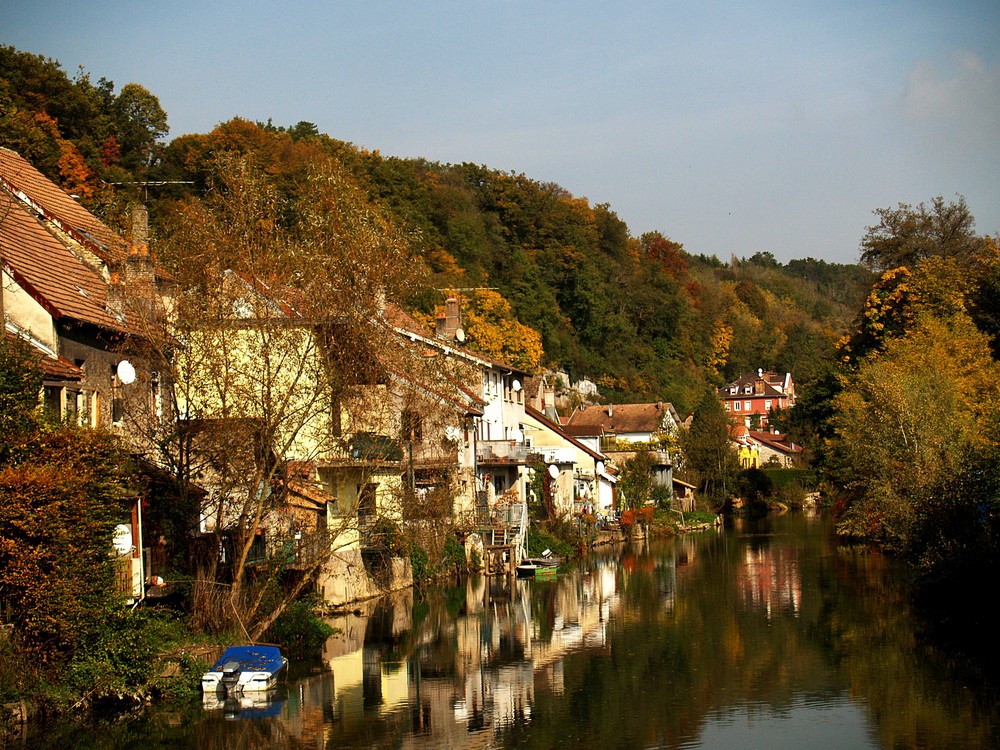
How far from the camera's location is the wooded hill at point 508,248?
2101 inches

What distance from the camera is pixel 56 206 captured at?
94.6ft

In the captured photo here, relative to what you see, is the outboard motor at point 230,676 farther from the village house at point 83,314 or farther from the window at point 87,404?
the window at point 87,404

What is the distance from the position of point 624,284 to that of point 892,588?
83.0 m

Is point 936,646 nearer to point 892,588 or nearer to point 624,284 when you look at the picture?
point 892,588

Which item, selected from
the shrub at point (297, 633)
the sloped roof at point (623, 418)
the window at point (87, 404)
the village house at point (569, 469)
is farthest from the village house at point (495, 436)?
the sloped roof at point (623, 418)

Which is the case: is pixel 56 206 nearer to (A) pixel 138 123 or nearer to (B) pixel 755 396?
(A) pixel 138 123

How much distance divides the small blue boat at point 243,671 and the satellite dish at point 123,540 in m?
2.76

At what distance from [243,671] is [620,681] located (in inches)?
279

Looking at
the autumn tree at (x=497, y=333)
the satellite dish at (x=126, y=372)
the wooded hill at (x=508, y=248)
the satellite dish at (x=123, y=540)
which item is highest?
the wooded hill at (x=508, y=248)

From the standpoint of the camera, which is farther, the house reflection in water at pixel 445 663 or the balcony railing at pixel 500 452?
the balcony railing at pixel 500 452

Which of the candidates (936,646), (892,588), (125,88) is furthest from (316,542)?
(125,88)

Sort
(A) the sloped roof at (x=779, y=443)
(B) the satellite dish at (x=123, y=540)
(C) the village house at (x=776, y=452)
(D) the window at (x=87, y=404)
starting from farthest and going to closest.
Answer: (A) the sloped roof at (x=779, y=443) → (C) the village house at (x=776, y=452) → (D) the window at (x=87, y=404) → (B) the satellite dish at (x=123, y=540)

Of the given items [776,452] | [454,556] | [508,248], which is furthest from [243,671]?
[776,452]

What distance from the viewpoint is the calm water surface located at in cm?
1808
